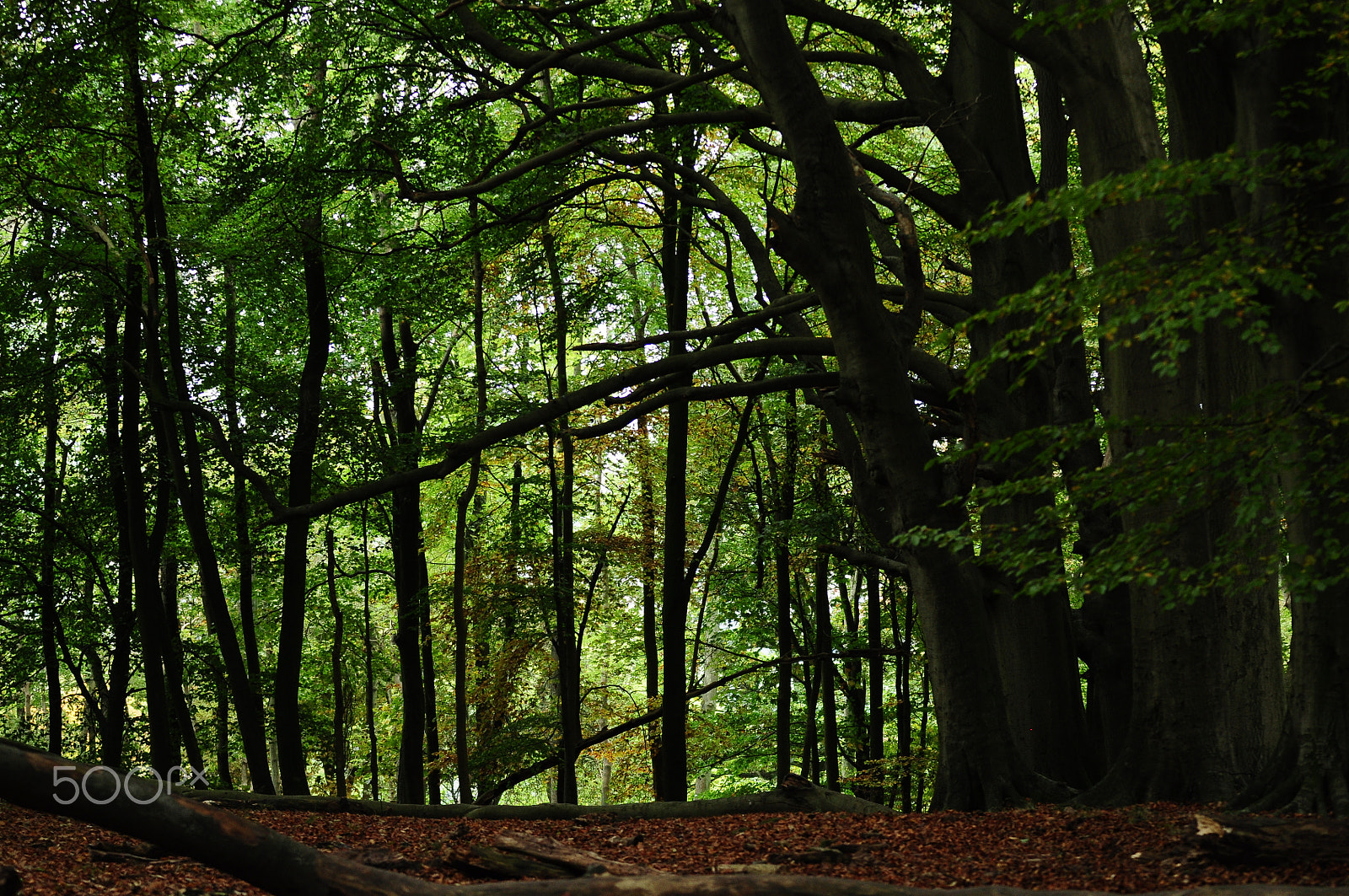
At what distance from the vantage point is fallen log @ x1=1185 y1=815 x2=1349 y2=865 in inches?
182

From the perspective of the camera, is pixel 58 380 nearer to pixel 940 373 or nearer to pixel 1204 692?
pixel 940 373

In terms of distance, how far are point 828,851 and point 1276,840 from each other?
2212 mm

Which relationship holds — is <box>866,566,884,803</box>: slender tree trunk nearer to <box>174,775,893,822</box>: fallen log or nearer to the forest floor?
<box>174,775,893,822</box>: fallen log

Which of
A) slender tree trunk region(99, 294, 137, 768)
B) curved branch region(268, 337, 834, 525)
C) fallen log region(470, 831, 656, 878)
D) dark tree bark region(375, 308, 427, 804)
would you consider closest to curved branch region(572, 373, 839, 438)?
curved branch region(268, 337, 834, 525)

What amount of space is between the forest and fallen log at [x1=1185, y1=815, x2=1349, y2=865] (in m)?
0.98

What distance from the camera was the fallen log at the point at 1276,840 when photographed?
15.2 ft

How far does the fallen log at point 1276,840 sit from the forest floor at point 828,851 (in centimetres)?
5

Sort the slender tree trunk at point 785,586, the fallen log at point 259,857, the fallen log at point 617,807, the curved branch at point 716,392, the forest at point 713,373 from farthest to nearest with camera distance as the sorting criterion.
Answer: the slender tree trunk at point 785,586 → the fallen log at point 617,807 → the curved branch at point 716,392 → the forest at point 713,373 → the fallen log at point 259,857

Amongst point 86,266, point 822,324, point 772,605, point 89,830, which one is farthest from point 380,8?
point 772,605

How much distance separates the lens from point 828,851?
5.64m

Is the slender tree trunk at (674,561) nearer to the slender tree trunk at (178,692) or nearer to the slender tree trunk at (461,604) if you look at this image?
the slender tree trunk at (461,604)

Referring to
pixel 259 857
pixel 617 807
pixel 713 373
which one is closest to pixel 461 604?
pixel 617 807

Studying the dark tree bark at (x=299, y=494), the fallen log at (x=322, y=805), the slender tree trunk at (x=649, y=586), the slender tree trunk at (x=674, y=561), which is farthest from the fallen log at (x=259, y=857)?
the slender tree trunk at (x=649, y=586)

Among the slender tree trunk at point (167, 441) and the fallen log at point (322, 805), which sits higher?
the slender tree trunk at point (167, 441)
